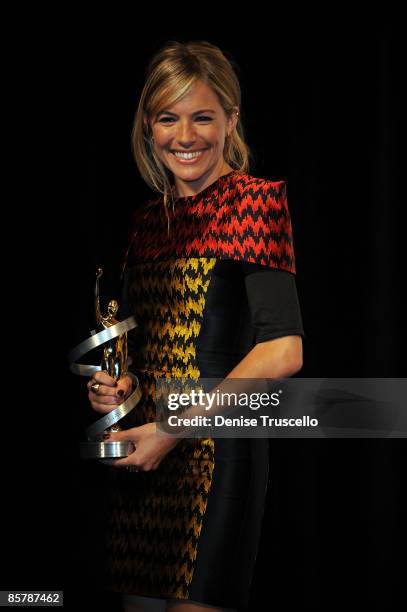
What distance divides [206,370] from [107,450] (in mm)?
224

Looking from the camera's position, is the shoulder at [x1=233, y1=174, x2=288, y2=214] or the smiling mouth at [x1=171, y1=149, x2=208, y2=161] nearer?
the shoulder at [x1=233, y1=174, x2=288, y2=214]

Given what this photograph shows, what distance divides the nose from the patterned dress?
0.31 feet

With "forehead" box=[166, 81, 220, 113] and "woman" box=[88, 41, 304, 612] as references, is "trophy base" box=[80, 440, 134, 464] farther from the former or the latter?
"forehead" box=[166, 81, 220, 113]

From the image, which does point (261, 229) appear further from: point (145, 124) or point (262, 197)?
point (145, 124)

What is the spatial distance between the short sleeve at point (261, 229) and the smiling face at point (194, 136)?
0.12 m

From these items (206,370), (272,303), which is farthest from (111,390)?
(272,303)

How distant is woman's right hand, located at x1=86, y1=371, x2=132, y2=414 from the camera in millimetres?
1649

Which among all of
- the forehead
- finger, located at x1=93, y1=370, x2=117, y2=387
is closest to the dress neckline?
the forehead

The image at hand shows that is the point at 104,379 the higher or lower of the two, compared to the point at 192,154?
lower

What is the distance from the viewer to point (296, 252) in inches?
91.0

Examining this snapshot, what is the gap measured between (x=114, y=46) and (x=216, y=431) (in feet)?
3.92

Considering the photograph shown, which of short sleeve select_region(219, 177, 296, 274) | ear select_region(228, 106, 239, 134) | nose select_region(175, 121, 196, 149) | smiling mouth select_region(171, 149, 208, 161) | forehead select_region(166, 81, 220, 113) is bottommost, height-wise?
short sleeve select_region(219, 177, 296, 274)

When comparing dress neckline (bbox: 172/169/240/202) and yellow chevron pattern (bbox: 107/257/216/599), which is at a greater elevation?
dress neckline (bbox: 172/169/240/202)

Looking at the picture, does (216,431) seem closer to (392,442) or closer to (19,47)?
(392,442)
